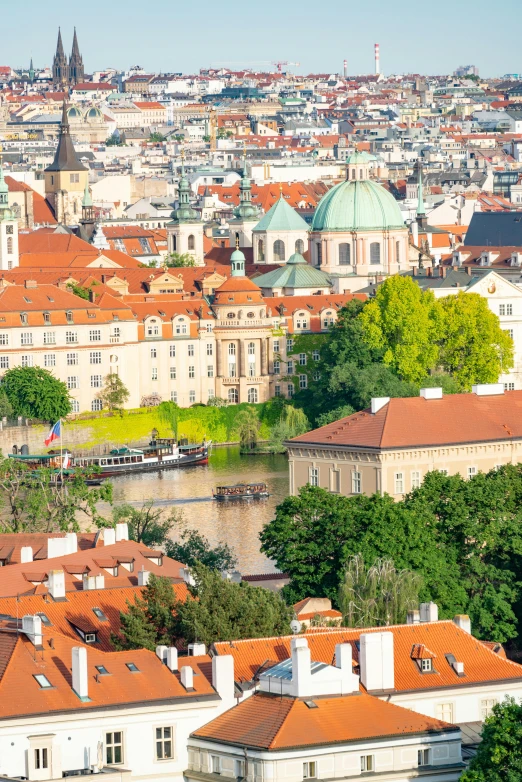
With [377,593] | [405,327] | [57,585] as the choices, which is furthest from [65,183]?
[57,585]

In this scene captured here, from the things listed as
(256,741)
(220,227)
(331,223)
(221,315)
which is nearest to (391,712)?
(256,741)

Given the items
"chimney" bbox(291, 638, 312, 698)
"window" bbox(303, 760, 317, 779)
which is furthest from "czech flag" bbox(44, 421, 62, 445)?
"window" bbox(303, 760, 317, 779)

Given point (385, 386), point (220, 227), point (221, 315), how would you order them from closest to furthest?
point (385, 386) → point (221, 315) → point (220, 227)

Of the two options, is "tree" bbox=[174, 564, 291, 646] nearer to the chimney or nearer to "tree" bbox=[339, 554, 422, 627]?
"tree" bbox=[339, 554, 422, 627]

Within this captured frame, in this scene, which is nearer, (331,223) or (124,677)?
(124,677)

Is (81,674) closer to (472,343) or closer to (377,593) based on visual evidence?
(377,593)

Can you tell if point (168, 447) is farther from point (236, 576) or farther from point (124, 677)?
point (124, 677)

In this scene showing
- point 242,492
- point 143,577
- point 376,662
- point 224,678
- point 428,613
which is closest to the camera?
point 224,678
